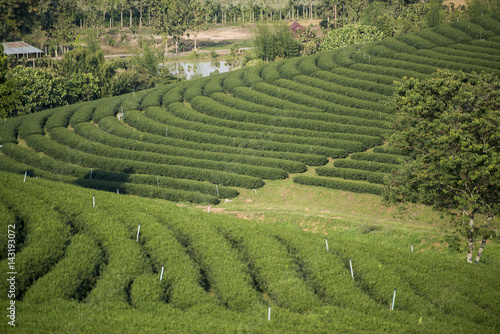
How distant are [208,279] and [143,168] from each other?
81.3 ft

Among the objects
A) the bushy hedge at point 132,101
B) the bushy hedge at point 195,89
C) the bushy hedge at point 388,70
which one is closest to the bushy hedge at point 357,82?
the bushy hedge at point 388,70

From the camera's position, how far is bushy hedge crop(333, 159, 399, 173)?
126 ft

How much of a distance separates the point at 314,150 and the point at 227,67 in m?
64.0

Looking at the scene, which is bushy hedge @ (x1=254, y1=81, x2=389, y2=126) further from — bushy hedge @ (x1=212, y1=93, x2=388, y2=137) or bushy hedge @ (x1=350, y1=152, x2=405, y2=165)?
bushy hedge @ (x1=350, y1=152, x2=405, y2=165)

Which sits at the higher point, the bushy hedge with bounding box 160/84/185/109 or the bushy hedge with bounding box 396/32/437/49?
the bushy hedge with bounding box 396/32/437/49

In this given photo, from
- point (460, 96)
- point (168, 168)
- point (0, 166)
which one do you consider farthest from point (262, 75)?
point (460, 96)

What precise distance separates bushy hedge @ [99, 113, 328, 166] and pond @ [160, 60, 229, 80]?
144 ft

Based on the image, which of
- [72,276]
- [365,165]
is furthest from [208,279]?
[365,165]

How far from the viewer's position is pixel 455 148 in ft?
79.5

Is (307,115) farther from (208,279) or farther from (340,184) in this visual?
(208,279)

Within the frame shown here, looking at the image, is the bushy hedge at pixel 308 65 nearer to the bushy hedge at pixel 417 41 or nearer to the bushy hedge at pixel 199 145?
the bushy hedge at pixel 417 41

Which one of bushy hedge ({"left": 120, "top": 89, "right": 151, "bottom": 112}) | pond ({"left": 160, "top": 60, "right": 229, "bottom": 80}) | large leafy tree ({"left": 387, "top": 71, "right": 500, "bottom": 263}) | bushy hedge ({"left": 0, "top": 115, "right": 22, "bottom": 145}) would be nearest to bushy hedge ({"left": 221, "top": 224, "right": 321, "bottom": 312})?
large leafy tree ({"left": 387, "top": 71, "right": 500, "bottom": 263})

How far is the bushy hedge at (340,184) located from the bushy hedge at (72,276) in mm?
22407

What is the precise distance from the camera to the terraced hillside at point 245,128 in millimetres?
40094
